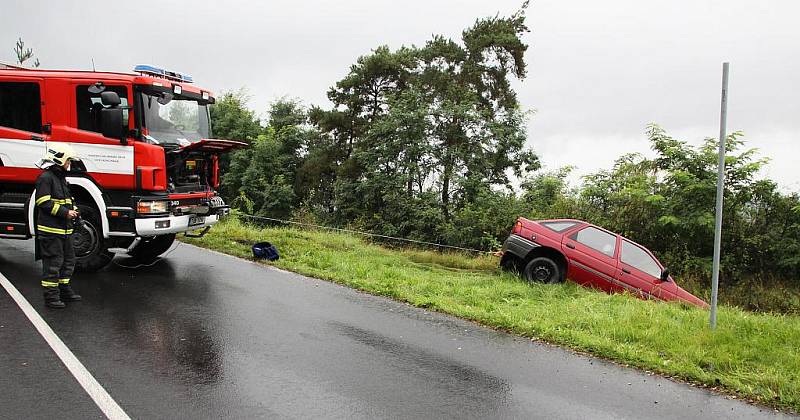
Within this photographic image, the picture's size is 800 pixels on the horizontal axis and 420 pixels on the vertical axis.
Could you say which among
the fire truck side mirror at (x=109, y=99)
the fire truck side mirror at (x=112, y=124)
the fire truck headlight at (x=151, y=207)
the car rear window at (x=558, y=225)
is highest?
the fire truck side mirror at (x=109, y=99)

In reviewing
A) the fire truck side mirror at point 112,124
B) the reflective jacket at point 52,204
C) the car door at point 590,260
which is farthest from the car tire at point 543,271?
the reflective jacket at point 52,204

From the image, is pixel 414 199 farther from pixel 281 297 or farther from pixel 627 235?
pixel 281 297

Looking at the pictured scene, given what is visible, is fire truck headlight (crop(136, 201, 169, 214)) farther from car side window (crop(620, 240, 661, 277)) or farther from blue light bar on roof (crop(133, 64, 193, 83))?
car side window (crop(620, 240, 661, 277))

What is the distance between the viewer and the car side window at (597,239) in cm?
1109

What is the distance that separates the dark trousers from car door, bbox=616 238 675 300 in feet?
29.1

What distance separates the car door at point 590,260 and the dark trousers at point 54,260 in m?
8.02

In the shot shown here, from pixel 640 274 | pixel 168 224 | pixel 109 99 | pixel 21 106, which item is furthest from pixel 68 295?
pixel 640 274

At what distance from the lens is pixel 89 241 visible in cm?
878

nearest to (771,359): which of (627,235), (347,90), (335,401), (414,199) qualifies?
(335,401)

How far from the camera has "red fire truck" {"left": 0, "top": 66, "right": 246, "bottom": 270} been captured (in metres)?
8.59

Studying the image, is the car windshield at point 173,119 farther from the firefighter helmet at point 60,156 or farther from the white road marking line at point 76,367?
the white road marking line at point 76,367

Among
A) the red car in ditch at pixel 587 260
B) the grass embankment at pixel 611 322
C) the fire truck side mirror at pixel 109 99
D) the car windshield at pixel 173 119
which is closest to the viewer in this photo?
the grass embankment at pixel 611 322

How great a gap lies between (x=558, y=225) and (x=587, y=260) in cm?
88

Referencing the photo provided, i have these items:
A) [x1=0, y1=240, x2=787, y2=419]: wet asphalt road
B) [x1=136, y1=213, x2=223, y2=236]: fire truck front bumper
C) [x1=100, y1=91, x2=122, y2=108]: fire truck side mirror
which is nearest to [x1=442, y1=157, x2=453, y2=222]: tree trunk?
[x1=136, y1=213, x2=223, y2=236]: fire truck front bumper
